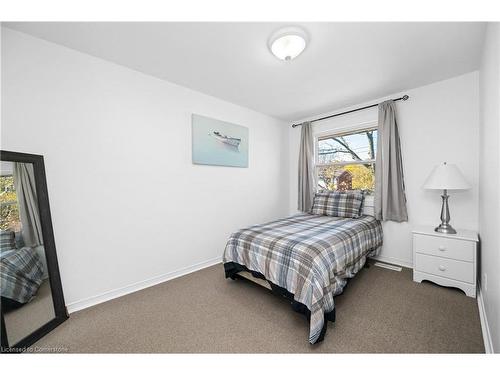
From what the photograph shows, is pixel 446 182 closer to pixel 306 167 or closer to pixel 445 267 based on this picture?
pixel 445 267

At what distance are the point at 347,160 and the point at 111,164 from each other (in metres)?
3.23

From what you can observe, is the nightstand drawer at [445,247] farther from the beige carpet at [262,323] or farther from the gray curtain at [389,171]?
the gray curtain at [389,171]

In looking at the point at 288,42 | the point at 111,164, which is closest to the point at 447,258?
the point at 288,42

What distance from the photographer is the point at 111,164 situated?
187cm

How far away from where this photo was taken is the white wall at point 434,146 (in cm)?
211

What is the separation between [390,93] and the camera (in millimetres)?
2562

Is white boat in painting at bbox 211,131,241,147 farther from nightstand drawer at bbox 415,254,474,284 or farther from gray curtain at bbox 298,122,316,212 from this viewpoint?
nightstand drawer at bbox 415,254,474,284

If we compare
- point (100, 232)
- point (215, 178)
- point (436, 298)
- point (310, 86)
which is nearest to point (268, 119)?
point (310, 86)

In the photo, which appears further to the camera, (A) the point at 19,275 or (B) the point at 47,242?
(B) the point at 47,242

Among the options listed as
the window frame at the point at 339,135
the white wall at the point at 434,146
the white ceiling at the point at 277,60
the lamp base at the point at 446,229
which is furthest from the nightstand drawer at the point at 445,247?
the white ceiling at the point at 277,60

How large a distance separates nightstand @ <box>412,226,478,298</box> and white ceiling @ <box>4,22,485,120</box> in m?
1.74

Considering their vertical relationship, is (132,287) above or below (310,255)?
below

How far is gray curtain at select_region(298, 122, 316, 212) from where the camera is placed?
3408mm

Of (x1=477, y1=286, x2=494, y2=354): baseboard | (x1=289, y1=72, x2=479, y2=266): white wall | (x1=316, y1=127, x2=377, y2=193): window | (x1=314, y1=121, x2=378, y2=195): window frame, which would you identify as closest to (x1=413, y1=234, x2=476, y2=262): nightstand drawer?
(x1=477, y1=286, x2=494, y2=354): baseboard
